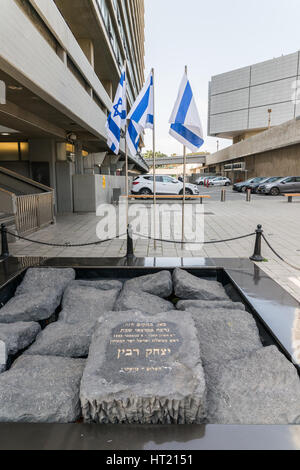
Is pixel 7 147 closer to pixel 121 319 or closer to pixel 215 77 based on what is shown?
pixel 121 319

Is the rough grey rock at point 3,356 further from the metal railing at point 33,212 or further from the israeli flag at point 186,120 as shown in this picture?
the metal railing at point 33,212

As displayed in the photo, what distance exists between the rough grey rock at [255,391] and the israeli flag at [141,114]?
18.7ft

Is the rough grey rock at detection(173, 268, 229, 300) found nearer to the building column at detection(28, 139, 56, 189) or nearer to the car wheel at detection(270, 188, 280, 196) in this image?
the building column at detection(28, 139, 56, 189)

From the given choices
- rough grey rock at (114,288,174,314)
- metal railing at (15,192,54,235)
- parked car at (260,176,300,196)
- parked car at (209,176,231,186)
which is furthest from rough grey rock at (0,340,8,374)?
parked car at (209,176,231,186)

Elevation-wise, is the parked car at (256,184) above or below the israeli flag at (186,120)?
below

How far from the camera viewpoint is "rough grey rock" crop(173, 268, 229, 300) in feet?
14.9

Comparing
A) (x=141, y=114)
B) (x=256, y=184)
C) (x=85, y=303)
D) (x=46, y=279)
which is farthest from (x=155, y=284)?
(x=256, y=184)

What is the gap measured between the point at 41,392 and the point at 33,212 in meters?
9.04

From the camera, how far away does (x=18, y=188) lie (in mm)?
12859

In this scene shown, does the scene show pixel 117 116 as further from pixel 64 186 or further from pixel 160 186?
pixel 160 186

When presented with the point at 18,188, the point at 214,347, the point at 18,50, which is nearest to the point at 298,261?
the point at 214,347

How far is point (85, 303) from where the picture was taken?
437cm

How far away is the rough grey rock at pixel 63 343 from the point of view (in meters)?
3.24

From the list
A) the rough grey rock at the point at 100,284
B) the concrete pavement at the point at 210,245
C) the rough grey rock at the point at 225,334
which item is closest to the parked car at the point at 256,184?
the concrete pavement at the point at 210,245
